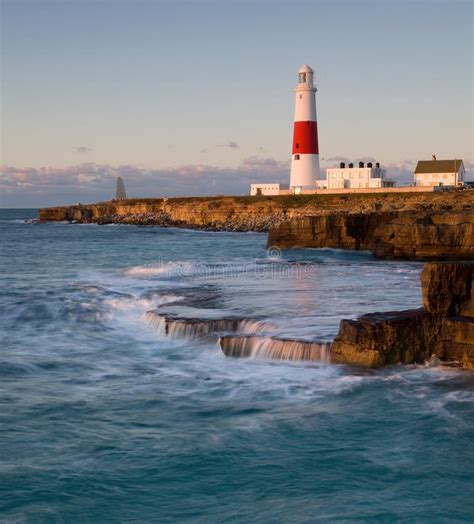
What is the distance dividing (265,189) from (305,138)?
1410 cm

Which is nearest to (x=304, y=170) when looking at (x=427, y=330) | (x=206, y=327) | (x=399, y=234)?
(x=399, y=234)

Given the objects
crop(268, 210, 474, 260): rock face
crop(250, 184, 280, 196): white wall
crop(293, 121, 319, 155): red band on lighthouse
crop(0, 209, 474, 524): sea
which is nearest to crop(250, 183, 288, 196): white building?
crop(250, 184, 280, 196): white wall

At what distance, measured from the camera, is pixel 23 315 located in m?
20.2

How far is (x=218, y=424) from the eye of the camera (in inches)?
426

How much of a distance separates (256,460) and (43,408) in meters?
4.22

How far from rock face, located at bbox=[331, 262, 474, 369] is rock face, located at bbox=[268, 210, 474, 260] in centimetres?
1841

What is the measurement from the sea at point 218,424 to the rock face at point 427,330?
14.9 inches

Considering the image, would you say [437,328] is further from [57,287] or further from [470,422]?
[57,287]

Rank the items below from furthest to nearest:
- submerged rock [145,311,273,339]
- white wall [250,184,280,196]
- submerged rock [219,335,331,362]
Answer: white wall [250,184,280,196] < submerged rock [145,311,273,339] < submerged rock [219,335,331,362]

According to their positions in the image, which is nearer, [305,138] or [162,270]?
[162,270]

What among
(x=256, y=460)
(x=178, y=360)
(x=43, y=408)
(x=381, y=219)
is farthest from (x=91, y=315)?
(x=381, y=219)

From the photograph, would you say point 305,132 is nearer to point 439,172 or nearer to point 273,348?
point 439,172

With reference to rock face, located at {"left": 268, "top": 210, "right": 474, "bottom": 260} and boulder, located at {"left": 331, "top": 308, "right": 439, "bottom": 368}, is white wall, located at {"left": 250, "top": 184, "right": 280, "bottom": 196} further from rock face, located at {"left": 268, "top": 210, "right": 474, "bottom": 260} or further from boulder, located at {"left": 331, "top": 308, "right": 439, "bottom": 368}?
boulder, located at {"left": 331, "top": 308, "right": 439, "bottom": 368}

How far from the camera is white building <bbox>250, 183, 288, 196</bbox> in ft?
264
